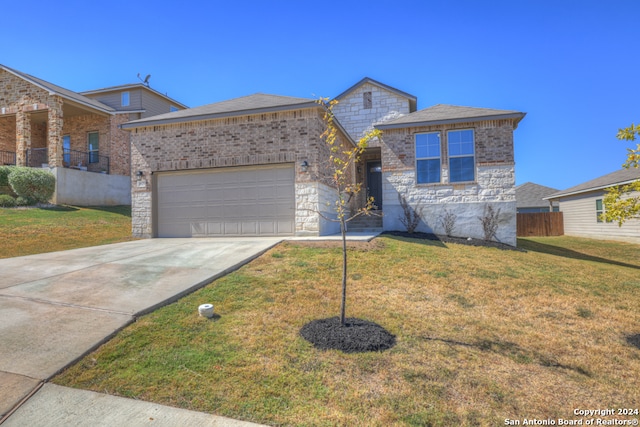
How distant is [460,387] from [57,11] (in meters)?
13.0

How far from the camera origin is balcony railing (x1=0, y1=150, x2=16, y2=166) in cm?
1814

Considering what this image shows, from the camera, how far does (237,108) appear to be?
34.9 ft

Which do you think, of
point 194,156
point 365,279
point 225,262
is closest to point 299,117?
point 194,156

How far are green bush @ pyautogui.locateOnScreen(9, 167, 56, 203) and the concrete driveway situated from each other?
29.5 ft

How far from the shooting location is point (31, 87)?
17266mm

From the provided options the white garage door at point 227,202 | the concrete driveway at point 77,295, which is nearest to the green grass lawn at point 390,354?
the concrete driveway at point 77,295

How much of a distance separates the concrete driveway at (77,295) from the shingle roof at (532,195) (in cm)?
3093

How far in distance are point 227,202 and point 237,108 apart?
9.97 feet

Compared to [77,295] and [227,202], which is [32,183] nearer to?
[227,202]

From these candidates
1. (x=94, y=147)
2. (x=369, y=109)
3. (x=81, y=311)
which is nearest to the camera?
(x=81, y=311)

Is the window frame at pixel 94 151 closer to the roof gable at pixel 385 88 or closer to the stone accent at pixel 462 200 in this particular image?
the roof gable at pixel 385 88

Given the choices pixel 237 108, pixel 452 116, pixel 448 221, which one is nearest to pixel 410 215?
pixel 448 221

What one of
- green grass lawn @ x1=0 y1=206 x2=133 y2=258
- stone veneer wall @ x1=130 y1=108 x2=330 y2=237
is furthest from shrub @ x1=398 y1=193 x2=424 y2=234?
green grass lawn @ x1=0 y1=206 x2=133 y2=258

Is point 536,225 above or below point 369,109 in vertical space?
below
